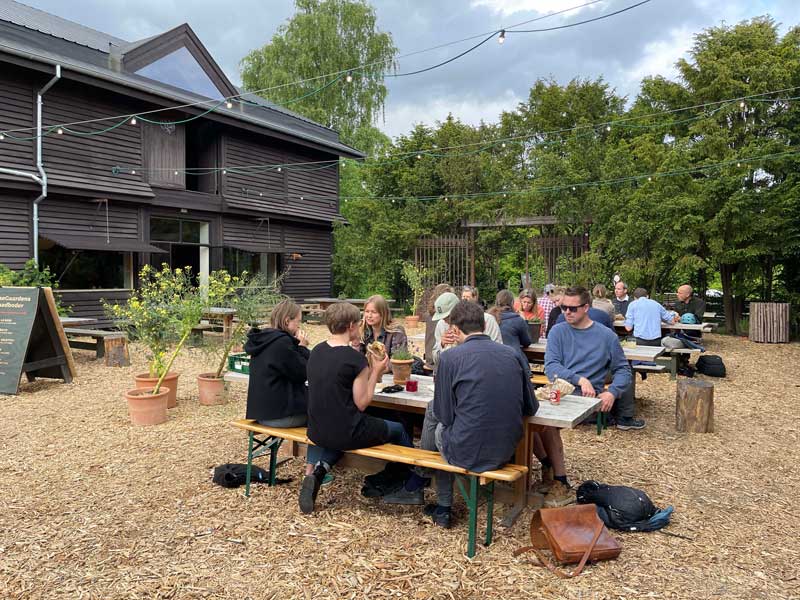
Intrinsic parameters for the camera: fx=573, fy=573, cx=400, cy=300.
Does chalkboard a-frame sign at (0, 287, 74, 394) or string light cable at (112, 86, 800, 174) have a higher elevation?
string light cable at (112, 86, 800, 174)

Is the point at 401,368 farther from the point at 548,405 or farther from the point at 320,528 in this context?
the point at 320,528

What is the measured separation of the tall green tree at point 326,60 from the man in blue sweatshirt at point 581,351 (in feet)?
78.2

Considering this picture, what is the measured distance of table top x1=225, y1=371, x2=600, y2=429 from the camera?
11.4 feet

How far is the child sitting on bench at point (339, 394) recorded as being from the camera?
3623 millimetres

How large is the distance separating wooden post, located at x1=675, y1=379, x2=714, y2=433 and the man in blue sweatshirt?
1.67 m

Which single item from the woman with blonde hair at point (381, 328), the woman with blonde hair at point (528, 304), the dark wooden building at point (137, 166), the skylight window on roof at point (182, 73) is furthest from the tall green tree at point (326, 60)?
the woman with blonde hair at point (381, 328)

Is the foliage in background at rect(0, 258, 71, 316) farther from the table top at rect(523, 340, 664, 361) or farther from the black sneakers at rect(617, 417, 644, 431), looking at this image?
the black sneakers at rect(617, 417, 644, 431)

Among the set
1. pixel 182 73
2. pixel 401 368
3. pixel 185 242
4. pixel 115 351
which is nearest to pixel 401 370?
pixel 401 368

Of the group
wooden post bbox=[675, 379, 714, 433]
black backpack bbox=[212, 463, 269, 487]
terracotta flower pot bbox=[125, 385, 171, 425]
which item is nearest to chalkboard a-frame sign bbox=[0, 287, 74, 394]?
terracotta flower pot bbox=[125, 385, 171, 425]

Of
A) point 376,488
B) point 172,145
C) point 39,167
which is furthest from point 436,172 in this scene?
point 376,488

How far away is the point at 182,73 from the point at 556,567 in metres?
16.1

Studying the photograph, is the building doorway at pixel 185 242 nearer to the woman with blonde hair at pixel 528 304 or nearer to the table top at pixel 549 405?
the woman with blonde hair at pixel 528 304

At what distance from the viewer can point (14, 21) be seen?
1265 centimetres

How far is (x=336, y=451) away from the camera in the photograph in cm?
390
